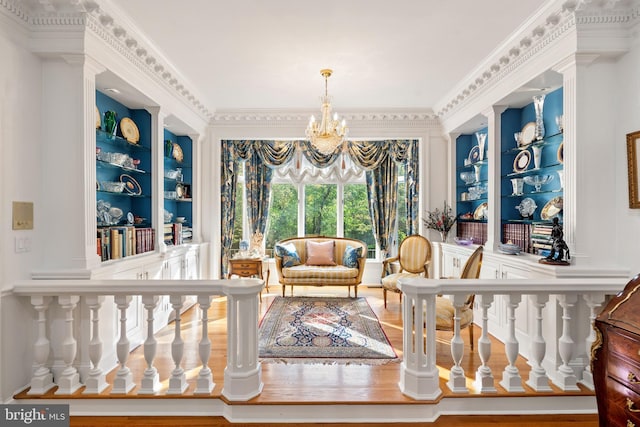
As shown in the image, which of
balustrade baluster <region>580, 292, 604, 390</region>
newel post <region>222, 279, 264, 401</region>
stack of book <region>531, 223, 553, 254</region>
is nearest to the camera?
newel post <region>222, 279, 264, 401</region>

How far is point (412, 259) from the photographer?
→ 487cm

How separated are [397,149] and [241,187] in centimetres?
298

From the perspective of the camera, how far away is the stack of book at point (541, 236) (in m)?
3.14

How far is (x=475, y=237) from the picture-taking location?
15.5 feet

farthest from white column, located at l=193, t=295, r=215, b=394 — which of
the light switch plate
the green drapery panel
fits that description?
the green drapery panel

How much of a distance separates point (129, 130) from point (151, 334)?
250 cm

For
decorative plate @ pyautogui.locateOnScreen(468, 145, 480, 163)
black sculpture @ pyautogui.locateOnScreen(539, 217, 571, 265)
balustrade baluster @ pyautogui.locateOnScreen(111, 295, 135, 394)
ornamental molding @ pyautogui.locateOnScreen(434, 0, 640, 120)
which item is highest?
ornamental molding @ pyautogui.locateOnScreen(434, 0, 640, 120)

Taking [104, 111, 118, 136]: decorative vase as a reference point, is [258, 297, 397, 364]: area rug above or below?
below

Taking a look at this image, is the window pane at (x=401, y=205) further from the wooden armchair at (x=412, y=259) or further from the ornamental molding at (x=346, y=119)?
the wooden armchair at (x=412, y=259)

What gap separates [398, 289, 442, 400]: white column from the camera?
2.23 m

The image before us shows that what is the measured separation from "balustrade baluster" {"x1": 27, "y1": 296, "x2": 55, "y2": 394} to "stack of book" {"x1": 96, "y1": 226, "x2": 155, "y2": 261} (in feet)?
2.29

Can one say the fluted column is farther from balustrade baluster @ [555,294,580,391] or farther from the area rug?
the area rug

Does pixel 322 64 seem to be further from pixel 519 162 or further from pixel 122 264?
pixel 122 264

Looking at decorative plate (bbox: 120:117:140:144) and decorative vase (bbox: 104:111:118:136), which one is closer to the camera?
decorative vase (bbox: 104:111:118:136)
